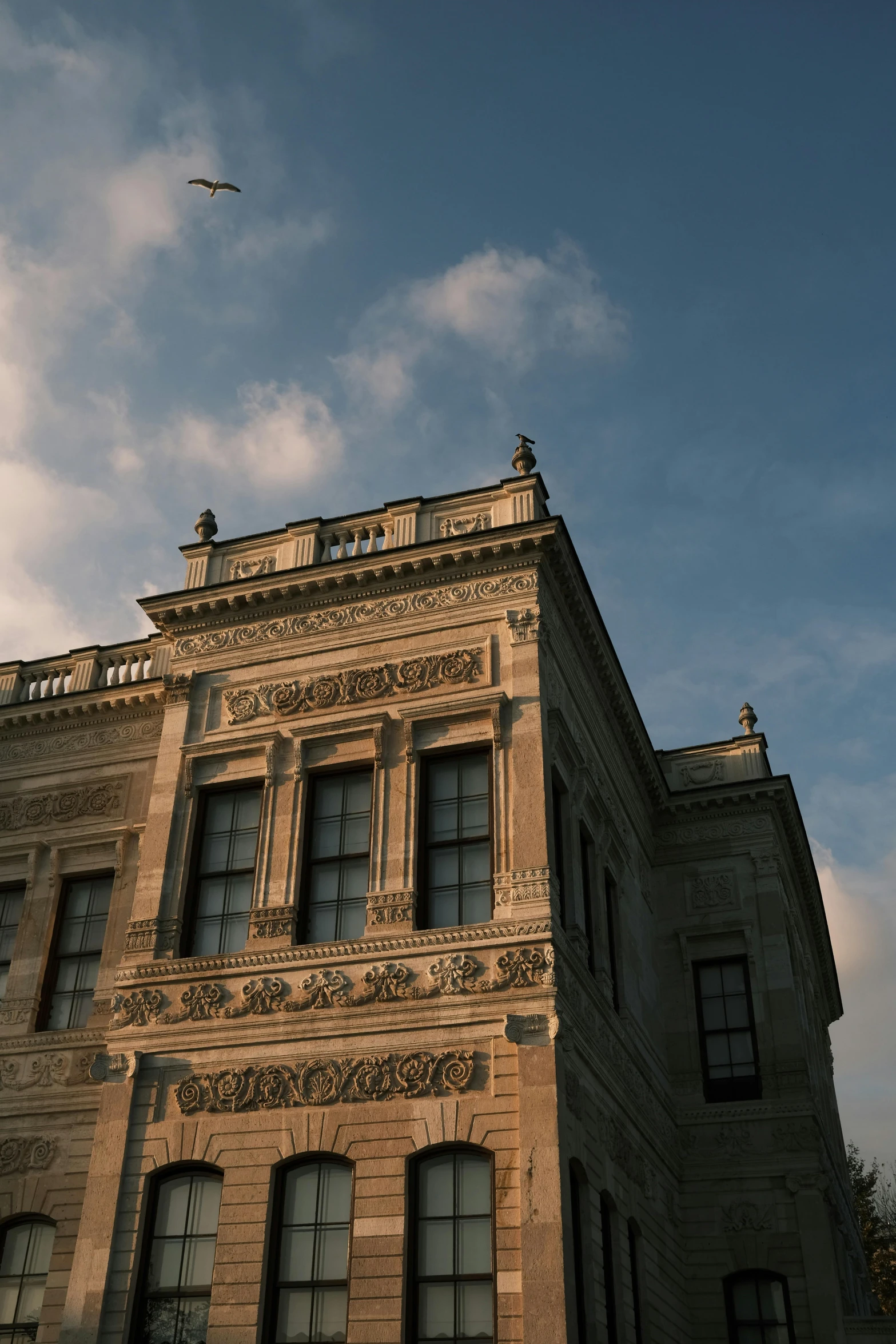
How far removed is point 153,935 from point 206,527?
20.8 ft

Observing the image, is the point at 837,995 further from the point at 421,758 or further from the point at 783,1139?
the point at 421,758

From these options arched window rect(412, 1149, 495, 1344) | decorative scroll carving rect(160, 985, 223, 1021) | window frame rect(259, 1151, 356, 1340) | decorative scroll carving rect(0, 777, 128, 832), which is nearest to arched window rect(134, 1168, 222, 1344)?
window frame rect(259, 1151, 356, 1340)

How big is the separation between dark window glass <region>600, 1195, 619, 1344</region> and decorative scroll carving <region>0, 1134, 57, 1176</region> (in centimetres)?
662

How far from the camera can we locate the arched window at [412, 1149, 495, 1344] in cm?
1155

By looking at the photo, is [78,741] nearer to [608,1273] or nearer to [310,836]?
[310,836]

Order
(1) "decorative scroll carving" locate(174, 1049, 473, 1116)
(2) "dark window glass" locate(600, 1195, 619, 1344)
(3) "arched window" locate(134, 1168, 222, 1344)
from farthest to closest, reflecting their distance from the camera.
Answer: (2) "dark window glass" locate(600, 1195, 619, 1344), (1) "decorative scroll carving" locate(174, 1049, 473, 1116), (3) "arched window" locate(134, 1168, 222, 1344)

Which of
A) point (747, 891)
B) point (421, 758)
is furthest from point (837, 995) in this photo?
point (421, 758)

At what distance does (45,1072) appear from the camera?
15.7 metres

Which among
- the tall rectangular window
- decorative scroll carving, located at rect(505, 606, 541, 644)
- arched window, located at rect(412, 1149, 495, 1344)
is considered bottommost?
arched window, located at rect(412, 1149, 495, 1344)

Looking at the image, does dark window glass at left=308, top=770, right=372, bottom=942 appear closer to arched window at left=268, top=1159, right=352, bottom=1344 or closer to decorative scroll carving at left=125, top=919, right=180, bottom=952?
decorative scroll carving at left=125, top=919, right=180, bottom=952

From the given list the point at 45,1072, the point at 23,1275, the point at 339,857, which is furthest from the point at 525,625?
the point at 23,1275

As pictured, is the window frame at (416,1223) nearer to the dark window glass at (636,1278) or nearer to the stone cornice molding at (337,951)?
the stone cornice molding at (337,951)

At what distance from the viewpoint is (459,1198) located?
12.1 metres

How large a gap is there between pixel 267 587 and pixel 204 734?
6.98 feet
